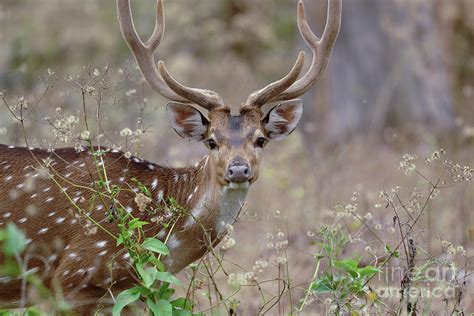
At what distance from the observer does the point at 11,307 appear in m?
6.25

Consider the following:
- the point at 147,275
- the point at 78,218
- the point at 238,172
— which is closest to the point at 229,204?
the point at 238,172

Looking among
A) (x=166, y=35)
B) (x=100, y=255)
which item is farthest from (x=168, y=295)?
(x=166, y=35)

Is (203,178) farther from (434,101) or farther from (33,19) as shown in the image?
(33,19)

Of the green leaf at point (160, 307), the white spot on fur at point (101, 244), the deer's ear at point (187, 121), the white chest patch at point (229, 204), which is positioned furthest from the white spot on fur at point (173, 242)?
the green leaf at point (160, 307)

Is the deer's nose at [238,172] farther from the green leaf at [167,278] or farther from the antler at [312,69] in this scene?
the green leaf at [167,278]

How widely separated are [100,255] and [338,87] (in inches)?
351

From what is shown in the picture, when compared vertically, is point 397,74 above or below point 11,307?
above

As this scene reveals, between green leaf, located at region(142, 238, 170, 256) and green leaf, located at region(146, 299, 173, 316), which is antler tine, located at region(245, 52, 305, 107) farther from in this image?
green leaf, located at region(146, 299, 173, 316)

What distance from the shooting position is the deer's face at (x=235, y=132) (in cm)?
598

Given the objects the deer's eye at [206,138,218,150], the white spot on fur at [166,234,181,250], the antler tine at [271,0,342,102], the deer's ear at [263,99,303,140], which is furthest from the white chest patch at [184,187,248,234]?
the antler tine at [271,0,342,102]

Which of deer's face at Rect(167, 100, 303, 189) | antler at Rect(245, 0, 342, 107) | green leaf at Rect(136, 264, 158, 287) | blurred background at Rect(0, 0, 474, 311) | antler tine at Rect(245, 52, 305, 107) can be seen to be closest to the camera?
green leaf at Rect(136, 264, 158, 287)

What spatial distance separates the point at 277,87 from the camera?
20.6 ft

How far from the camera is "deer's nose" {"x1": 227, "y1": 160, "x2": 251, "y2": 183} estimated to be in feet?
19.3

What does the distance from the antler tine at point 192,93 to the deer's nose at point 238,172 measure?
1.88 ft
